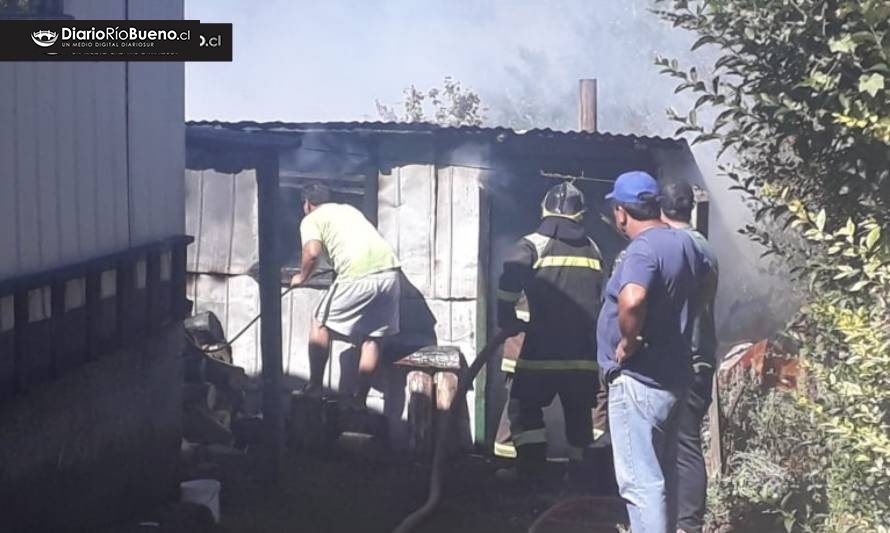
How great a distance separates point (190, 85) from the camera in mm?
22031

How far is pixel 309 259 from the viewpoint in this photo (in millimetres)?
8031

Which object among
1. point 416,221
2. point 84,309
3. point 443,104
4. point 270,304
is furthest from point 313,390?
point 443,104

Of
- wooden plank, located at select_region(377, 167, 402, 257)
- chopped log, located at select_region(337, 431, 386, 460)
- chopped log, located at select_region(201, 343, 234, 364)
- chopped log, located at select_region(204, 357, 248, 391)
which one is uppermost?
wooden plank, located at select_region(377, 167, 402, 257)

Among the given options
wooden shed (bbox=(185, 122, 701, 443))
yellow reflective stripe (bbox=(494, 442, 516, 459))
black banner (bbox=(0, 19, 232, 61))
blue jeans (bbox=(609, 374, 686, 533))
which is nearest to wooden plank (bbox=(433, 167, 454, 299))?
wooden shed (bbox=(185, 122, 701, 443))

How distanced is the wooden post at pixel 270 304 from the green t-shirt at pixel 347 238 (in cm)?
100

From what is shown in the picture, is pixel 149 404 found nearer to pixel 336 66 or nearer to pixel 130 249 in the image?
pixel 130 249

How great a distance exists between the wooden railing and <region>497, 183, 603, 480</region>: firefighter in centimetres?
229

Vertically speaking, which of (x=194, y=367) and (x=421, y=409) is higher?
(x=194, y=367)

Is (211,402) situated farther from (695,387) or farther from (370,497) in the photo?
(695,387)

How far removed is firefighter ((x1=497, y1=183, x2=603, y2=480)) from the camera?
277 inches

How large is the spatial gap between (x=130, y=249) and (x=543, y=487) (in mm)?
3416

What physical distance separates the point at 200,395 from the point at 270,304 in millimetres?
1258

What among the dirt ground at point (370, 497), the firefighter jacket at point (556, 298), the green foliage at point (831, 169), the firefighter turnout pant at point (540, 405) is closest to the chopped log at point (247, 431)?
the dirt ground at point (370, 497)

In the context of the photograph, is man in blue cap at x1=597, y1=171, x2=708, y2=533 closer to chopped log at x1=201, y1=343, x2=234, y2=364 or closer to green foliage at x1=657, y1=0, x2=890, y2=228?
green foliage at x1=657, y1=0, x2=890, y2=228
